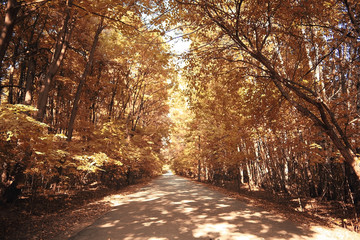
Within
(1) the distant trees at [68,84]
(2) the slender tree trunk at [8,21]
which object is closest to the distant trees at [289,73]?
(1) the distant trees at [68,84]

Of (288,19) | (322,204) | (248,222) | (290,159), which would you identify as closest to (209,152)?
(290,159)

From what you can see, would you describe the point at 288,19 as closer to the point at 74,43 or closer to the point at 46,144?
the point at 46,144

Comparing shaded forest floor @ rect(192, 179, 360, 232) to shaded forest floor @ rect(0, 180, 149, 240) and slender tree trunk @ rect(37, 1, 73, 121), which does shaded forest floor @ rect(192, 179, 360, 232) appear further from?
slender tree trunk @ rect(37, 1, 73, 121)

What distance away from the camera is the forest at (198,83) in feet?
17.0

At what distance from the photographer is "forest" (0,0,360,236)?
519cm

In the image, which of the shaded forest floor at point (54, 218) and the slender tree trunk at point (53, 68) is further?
the slender tree trunk at point (53, 68)

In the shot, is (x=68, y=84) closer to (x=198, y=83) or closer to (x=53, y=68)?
(x=53, y=68)

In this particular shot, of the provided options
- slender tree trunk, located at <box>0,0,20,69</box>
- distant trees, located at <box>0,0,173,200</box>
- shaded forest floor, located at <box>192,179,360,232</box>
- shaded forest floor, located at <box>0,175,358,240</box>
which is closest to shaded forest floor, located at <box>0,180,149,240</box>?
shaded forest floor, located at <box>0,175,358,240</box>

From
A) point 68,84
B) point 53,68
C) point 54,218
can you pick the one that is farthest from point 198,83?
point 68,84

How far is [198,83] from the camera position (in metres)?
7.20

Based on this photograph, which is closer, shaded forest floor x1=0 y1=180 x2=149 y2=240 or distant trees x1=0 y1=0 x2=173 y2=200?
shaded forest floor x1=0 y1=180 x2=149 y2=240

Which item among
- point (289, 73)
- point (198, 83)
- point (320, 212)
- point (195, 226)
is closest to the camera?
point (195, 226)

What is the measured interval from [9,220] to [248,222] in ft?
23.2

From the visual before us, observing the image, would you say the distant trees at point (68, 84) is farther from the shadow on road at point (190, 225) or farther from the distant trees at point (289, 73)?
the shadow on road at point (190, 225)
